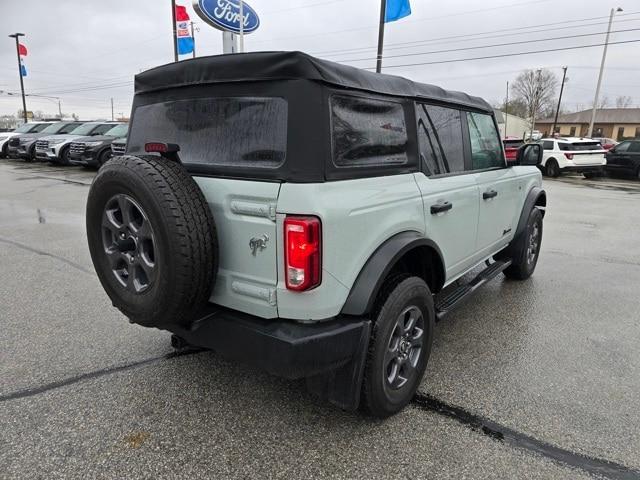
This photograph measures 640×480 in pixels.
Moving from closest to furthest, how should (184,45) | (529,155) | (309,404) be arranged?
(309,404) < (529,155) < (184,45)

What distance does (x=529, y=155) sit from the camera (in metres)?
4.54

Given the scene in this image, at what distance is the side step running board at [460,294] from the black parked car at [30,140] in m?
21.4

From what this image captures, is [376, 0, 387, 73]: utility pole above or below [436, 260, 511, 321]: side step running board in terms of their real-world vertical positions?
above

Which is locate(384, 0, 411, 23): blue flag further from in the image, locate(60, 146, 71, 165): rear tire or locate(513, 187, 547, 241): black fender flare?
locate(60, 146, 71, 165): rear tire

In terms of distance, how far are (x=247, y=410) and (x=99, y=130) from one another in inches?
729

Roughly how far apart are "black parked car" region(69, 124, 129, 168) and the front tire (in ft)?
51.6

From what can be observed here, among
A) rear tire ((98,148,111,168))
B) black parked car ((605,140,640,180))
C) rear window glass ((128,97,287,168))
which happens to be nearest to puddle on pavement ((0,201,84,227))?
rear window glass ((128,97,287,168))

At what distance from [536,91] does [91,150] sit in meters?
73.2

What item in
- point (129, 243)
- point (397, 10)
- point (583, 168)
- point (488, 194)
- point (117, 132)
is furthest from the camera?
point (583, 168)

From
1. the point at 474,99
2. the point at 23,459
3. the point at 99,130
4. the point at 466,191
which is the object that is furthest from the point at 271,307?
the point at 99,130

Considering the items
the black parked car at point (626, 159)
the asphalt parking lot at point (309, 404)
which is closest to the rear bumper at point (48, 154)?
the asphalt parking lot at point (309, 404)

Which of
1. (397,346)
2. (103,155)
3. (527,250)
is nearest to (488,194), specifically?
(527,250)

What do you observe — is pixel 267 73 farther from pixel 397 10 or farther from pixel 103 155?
pixel 103 155

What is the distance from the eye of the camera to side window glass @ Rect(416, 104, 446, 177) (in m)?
2.99
